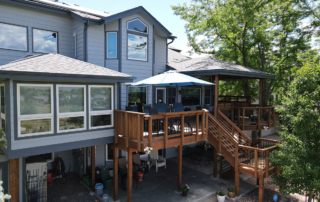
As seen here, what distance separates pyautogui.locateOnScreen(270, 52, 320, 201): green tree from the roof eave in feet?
21.0

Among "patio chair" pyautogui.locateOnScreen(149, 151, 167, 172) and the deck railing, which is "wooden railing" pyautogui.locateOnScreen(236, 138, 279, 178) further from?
"patio chair" pyautogui.locateOnScreen(149, 151, 167, 172)

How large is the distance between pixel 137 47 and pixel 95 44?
2.19m

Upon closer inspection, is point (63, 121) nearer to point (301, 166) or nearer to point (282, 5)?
point (301, 166)

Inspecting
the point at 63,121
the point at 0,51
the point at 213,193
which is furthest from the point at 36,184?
the point at 213,193

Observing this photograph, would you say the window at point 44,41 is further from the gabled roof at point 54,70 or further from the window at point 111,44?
the gabled roof at point 54,70

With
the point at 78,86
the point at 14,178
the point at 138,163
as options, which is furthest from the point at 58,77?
the point at 138,163

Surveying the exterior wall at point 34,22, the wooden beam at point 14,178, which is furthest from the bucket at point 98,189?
the exterior wall at point 34,22

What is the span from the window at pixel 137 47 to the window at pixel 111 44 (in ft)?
2.41

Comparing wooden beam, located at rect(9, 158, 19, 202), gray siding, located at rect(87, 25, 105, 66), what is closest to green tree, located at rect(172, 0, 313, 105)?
gray siding, located at rect(87, 25, 105, 66)

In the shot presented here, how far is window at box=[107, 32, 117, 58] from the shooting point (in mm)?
10938

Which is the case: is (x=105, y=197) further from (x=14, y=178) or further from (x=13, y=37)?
(x=13, y=37)

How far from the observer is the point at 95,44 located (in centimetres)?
1066

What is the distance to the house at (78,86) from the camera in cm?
664

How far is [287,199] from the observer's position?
951 centimetres
